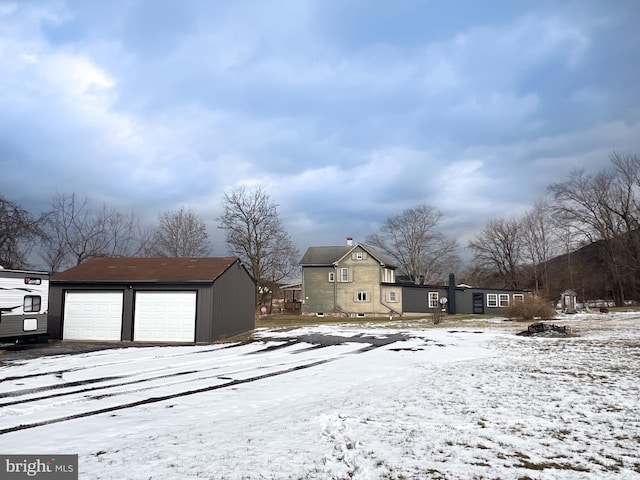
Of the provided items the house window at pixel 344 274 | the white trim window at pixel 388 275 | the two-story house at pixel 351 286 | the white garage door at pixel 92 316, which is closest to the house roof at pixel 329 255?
the two-story house at pixel 351 286

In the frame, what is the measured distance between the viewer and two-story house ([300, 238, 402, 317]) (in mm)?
40219

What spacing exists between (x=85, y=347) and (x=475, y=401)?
581 inches

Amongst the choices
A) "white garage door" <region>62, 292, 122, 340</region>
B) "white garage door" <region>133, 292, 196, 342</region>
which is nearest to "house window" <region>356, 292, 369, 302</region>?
"white garage door" <region>133, 292, 196, 342</region>

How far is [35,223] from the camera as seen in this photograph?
2441 centimetres

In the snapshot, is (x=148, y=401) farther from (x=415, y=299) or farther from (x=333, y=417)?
(x=415, y=299)

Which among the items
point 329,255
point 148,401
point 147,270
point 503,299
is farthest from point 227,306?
point 503,299

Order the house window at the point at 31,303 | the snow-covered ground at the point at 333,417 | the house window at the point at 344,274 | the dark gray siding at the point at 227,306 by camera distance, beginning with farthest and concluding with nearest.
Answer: the house window at the point at 344,274, the dark gray siding at the point at 227,306, the house window at the point at 31,303, the snow-covered ground at the point at 333,417

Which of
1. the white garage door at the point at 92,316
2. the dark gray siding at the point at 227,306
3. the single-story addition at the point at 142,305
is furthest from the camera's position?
the white garage door at the point at 92,316

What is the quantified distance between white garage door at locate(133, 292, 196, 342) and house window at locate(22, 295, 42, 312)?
379 centimetres

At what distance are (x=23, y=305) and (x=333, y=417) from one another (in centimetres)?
1485

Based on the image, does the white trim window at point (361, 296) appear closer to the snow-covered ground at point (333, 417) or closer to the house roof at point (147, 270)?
the house roof at point (147, 270)

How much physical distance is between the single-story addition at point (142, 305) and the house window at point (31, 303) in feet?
9.62

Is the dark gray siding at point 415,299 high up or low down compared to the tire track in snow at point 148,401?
up

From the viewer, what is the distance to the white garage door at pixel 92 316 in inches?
749
